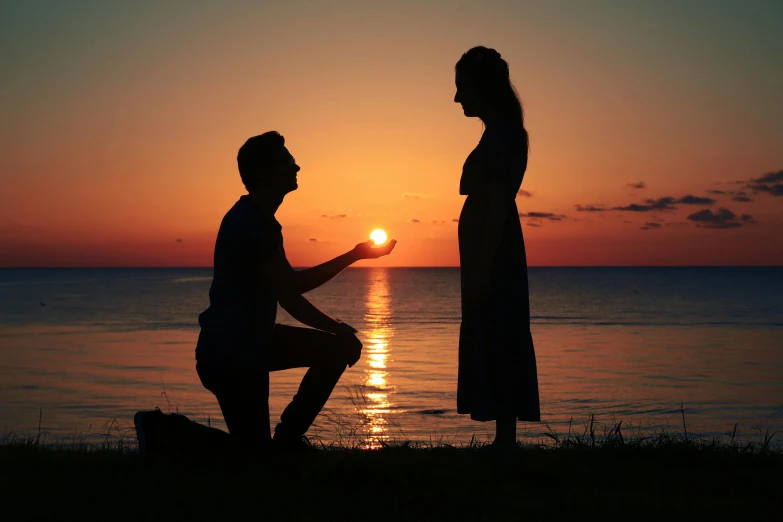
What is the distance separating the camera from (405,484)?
4.41 meters

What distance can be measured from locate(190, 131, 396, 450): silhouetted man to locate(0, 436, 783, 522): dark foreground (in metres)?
0.43

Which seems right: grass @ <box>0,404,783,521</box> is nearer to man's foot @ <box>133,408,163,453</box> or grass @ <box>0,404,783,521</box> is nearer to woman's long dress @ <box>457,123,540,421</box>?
man's foot @ <box>133,408,163,453</box>

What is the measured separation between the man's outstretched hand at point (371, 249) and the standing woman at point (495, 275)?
520mm

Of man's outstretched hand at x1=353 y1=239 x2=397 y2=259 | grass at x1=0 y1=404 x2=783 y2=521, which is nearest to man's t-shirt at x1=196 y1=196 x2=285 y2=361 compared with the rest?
man's outstretched hand at x1=353 y1=239 x2=397 y2=259

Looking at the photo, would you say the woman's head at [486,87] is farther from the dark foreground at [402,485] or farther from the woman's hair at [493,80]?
the dark foreground at [402,485]

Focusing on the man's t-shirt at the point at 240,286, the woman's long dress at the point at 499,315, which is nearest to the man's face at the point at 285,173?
the man's t-shirt at the point at 240,286

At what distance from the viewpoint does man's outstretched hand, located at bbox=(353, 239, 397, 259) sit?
4.79m

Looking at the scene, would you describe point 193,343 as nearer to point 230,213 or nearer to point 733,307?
point 230,213

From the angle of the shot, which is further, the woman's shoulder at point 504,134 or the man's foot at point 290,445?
the man's foot at point 290,445

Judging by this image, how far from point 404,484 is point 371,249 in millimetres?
1395

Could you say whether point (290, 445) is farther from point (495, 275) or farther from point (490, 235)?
point (490, 235)

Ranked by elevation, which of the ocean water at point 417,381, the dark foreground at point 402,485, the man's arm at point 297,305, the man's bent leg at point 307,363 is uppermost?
the man's arm at point 297,305

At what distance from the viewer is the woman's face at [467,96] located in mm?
5129

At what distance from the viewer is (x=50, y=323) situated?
125 feet
